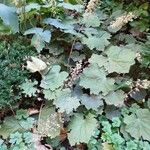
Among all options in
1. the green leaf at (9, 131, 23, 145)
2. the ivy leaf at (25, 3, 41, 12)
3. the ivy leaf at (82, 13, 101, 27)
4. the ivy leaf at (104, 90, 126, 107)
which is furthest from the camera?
the ivy leaf at (82, 13, 101, 27)

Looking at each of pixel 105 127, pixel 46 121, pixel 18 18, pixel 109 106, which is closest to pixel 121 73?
pixel 109 106

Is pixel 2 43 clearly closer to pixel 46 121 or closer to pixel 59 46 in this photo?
pixel 59 46

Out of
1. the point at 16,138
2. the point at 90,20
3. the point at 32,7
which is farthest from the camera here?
the point at 90,20

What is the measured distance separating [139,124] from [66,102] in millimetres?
592

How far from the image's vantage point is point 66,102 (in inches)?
105

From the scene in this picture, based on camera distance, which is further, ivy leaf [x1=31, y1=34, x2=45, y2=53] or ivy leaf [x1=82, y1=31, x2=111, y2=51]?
ivy leaf [x1=82, y1=31, x2=111, y2=51]

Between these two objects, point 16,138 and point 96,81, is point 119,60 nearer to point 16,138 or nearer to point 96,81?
point 96,81

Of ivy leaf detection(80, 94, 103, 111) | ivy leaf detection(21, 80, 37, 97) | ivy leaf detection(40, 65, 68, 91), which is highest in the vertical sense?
ivy leaf detection(40, 65, 68, 91)

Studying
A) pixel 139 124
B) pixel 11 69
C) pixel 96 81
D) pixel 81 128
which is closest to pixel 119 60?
pixel 96 81

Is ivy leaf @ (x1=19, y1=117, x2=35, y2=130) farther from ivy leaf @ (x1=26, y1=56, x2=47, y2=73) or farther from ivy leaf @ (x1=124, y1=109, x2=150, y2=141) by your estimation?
ivy leaf @ (x1=124, y1=109, x2=150, y2=141)

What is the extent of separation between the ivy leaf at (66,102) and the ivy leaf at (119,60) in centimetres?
39

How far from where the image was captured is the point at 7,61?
2760 millimetres

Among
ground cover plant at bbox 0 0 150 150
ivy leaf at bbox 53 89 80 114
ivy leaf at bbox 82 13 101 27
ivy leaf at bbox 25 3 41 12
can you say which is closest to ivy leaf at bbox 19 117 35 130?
ground cover plant at bbox 0 0 150 150

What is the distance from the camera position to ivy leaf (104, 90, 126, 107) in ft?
9.02
